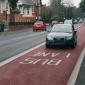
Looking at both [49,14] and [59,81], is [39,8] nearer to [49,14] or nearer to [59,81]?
[49,14]

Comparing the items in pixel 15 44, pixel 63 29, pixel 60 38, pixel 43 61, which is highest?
pixel 63 29

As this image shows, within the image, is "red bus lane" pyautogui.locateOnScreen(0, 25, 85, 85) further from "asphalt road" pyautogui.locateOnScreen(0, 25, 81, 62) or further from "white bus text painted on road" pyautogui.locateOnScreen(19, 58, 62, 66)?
"asphalt road" pyautogui.locateOnScreen(0, 25, 81, 62)

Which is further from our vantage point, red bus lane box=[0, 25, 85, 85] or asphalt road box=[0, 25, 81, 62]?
asphalt road box=[0, 25, 81, 62]

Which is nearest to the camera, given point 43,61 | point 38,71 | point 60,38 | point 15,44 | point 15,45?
point 38,71

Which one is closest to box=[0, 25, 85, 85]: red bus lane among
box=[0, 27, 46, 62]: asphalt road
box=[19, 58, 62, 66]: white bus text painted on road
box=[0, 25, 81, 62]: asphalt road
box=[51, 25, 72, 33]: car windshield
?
box=[19, 58, 62, 66]: white bus text painted on road

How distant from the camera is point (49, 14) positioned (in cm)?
10694

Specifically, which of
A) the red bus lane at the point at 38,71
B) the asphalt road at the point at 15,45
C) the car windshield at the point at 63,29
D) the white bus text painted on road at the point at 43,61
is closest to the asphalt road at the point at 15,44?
the asphalt road at the point at 15,45

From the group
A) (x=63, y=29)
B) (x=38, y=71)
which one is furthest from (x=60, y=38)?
(x=38, y=71)

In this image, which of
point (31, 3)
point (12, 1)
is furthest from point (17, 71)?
point (31, 3)

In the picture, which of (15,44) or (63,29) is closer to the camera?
(63,29)

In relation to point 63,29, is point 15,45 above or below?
below

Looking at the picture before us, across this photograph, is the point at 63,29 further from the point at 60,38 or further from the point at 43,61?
the point at 43,61

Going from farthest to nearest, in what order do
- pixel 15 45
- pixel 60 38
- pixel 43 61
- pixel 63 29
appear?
pixel 15 45, pixel 63 29, pixel 60 38, pixel 43 61

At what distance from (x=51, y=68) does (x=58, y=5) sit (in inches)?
4724
